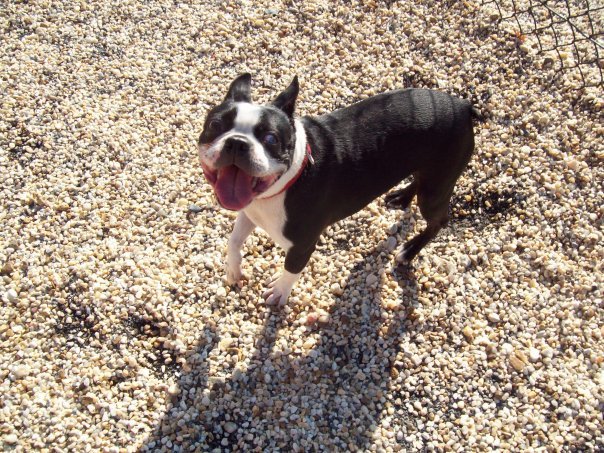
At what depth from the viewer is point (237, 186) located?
308 cm

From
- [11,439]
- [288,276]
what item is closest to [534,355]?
[288,276]

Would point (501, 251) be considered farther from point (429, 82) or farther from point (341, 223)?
point (429, 82)

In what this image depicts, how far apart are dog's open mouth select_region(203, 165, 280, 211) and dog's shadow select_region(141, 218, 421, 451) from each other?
1.41m

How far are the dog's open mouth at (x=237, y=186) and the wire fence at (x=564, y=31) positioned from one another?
3985 millimetres

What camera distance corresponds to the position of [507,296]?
14.2ft

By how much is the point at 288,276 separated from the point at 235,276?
1.67ft

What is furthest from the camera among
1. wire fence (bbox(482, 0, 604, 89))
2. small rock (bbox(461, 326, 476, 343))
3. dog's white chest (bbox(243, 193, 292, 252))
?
wire fence (bbox(482, 0, 604, 89))

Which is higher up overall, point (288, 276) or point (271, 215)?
point (271, 215)

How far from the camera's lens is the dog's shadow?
364 cm

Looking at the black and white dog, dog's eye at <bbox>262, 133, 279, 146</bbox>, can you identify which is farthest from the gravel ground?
dog's eye at <bbox>262, 133, 279, 146</bbox>

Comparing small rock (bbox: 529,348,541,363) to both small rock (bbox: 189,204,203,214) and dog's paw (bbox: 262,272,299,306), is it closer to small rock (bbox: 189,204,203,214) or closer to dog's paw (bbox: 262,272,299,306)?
dog's paw (bbox: 262,272,299,306)

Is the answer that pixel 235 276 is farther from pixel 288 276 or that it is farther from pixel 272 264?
pixel 288 276

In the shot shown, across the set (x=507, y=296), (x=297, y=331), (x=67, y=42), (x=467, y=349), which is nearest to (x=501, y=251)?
(x=507, y=296)

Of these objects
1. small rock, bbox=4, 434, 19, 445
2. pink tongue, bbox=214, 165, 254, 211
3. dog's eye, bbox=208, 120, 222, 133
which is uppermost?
dog's eye, bbox=208, 120, 222, 133
